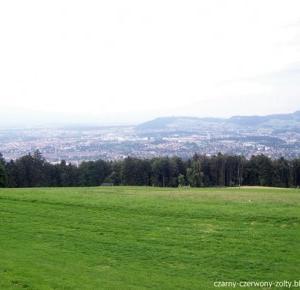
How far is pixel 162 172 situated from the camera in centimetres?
10119

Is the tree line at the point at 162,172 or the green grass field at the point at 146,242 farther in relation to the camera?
the tree line at the point at 162,172

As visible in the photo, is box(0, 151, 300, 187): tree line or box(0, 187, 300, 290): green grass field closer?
box(0, 187, 300, 290): green grass field

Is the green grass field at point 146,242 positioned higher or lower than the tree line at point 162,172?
higher

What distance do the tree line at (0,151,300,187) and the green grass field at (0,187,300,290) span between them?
65.6 metres

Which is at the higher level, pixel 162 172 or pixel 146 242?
pixel 146 242

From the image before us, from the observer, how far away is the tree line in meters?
95.1

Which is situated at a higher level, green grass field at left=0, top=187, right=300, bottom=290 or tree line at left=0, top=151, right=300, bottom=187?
green grass field at left=0, top=187, right=300, bottom=290

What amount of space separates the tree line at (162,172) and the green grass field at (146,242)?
65.6 metres

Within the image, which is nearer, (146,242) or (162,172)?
(146,242)

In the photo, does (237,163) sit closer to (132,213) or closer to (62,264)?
(132,213)

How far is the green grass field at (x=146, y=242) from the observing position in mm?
16500

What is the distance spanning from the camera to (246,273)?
57.4 ft

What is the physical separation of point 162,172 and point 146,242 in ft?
263

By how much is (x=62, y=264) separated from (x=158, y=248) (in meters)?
4.52
